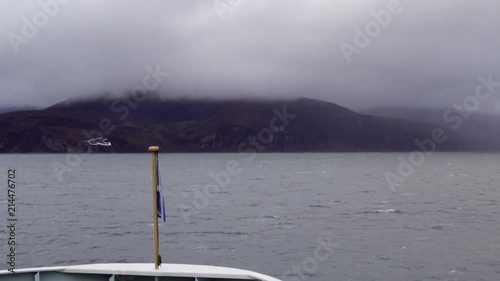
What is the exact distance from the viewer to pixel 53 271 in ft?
53.9

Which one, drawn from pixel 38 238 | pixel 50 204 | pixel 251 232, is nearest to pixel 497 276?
pixel 251 232

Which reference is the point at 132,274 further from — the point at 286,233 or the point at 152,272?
the point at 286,233

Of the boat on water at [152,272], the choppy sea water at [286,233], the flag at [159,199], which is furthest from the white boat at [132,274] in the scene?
the choppy sea water at [286,233]

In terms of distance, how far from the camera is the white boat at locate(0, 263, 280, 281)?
15.6 meters

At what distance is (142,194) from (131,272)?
90187mm

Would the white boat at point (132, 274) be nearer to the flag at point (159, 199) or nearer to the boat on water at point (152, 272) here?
the boat on water at point (152, 272)

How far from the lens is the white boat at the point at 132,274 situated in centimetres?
1564

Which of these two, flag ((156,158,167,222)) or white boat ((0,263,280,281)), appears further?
flag ((156,158,167,222))

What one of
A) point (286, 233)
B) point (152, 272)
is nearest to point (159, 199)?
point (152, 272)

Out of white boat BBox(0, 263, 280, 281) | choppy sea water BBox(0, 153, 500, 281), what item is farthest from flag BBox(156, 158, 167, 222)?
choppy sea water BBox(0, 153, 500, 281)

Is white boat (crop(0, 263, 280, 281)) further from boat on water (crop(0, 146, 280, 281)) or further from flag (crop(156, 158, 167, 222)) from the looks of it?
flag (crop(156, 158, 167, 222))

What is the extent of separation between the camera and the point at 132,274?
52.1ft

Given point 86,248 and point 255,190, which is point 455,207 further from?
point 86,248

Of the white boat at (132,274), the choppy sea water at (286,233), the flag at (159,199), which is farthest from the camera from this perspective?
the choppy sea water at (286,233)
